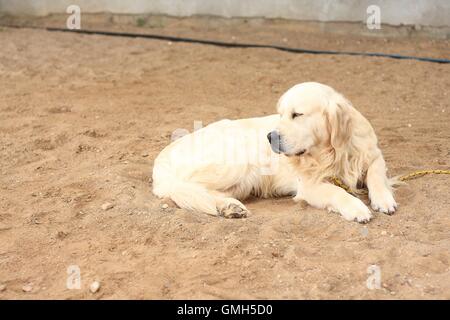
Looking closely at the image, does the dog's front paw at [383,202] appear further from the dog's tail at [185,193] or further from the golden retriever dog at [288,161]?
the dog's tail at [185,193]

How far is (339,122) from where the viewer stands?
3.88 meters

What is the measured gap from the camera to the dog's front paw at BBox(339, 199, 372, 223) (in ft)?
11.7

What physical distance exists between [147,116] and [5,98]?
1.74m

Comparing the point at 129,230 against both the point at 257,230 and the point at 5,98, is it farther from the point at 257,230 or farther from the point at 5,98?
the point at 5,98

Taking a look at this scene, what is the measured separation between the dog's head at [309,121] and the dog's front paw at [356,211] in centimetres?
45

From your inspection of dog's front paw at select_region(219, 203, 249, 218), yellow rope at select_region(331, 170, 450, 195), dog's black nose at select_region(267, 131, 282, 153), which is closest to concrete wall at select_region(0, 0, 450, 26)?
yellow rope at select_region(331, 170, 450, 195)

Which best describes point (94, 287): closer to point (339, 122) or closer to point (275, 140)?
point (275, 140)

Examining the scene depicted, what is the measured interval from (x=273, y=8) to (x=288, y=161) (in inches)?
203

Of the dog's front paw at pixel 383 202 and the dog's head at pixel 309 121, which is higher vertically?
the dog's head at pixel 309 121

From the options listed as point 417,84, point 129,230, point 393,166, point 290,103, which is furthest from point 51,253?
point 417,84

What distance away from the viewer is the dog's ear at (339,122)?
12.6 ft

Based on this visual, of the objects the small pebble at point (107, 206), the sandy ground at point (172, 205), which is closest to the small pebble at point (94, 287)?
the sandy ground at point (172, 205)

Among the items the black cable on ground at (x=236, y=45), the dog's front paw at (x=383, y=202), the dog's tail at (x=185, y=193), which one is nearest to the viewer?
the dog's front paw at (x=383, y=202)

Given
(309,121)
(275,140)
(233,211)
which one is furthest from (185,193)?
(309,121)
